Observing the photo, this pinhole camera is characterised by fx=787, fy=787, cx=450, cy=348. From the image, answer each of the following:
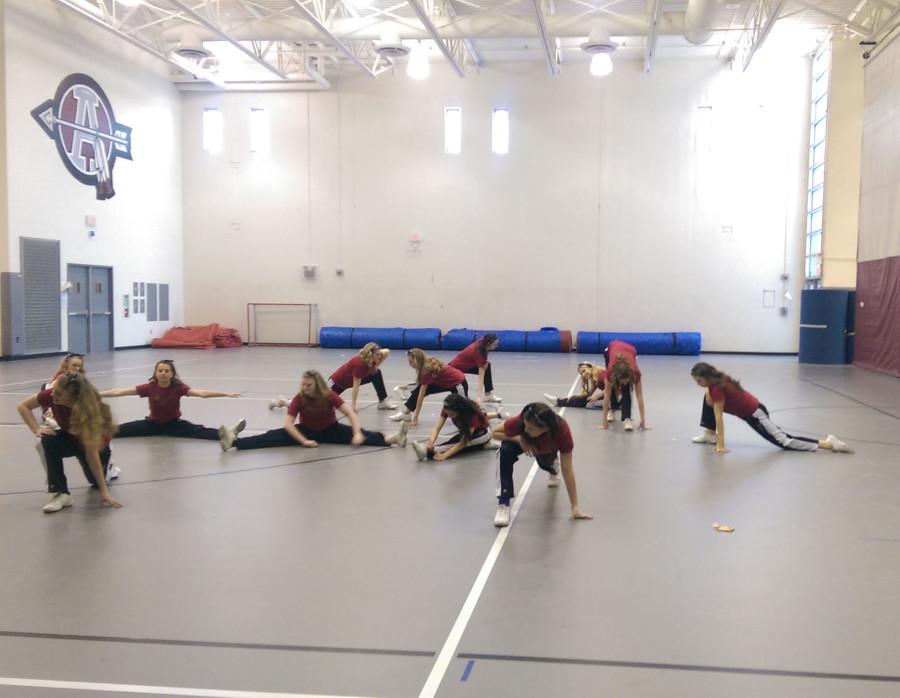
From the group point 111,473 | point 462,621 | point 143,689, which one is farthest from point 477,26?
point 143,689

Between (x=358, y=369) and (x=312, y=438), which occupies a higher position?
(x=358, y=369)

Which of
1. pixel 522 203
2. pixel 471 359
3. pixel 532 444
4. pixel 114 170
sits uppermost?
pixel 114 170

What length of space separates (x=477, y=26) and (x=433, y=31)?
206cm

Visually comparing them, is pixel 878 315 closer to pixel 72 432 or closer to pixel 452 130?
pixel 452 130

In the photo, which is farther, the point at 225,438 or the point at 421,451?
the point at 225,438

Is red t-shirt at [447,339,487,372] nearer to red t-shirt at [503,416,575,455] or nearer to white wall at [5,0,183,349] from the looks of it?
red t-shirt at [503,416,575,455]

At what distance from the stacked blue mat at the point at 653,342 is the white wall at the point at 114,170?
47.1ft

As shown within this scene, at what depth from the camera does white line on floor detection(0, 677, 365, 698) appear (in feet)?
10.8

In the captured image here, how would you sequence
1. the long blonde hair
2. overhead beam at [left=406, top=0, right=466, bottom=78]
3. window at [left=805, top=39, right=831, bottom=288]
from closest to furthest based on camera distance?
1. the long blonde hair
2. overhead beam at [left=406, top=0, right=466, bottom=78]
3. window at [left=805, top=39, right=831, bottom=288]

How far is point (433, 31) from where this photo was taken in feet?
66.4

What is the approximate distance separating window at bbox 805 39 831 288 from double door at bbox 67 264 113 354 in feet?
69.5

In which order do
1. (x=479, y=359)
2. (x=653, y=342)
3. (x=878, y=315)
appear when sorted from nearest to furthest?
(x=479, y=359), (x=878, y=315), (x=653, y=342)

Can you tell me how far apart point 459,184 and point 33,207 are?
42.1 feet

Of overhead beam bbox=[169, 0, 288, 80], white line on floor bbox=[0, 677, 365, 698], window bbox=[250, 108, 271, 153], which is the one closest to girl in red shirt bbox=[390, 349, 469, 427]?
white line on floor bbox=[0, 677, 365, 698]
